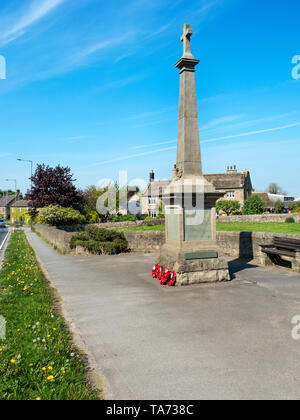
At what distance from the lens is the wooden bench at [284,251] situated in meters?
10.4

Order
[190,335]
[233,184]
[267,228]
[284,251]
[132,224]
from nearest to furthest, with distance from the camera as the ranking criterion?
[190,335] → [284,251] → [267,228] → [132,224] → [233,184]

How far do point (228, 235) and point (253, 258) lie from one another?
1.88 m

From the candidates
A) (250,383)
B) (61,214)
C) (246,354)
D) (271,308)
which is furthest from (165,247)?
(61,214)

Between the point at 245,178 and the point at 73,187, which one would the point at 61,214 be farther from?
the point at 245,178

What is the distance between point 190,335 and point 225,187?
178 ft

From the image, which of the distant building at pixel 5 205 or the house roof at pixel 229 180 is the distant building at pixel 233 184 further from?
the distant building at pixel 5 205

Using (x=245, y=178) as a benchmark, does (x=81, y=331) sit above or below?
below

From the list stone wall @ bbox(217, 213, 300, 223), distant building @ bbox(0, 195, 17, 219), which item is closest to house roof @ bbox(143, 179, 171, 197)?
stone wall @ bbox(217, 213, 300, 223)

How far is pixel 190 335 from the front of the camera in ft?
17.5

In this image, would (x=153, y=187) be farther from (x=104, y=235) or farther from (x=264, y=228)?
(x=104, y=235)

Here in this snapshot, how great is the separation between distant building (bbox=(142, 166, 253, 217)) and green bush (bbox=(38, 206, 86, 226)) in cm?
2546

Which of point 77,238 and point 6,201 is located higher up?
point 6,201

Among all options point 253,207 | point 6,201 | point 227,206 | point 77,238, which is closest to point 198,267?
point 77,238

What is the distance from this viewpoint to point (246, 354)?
4.59 metres
